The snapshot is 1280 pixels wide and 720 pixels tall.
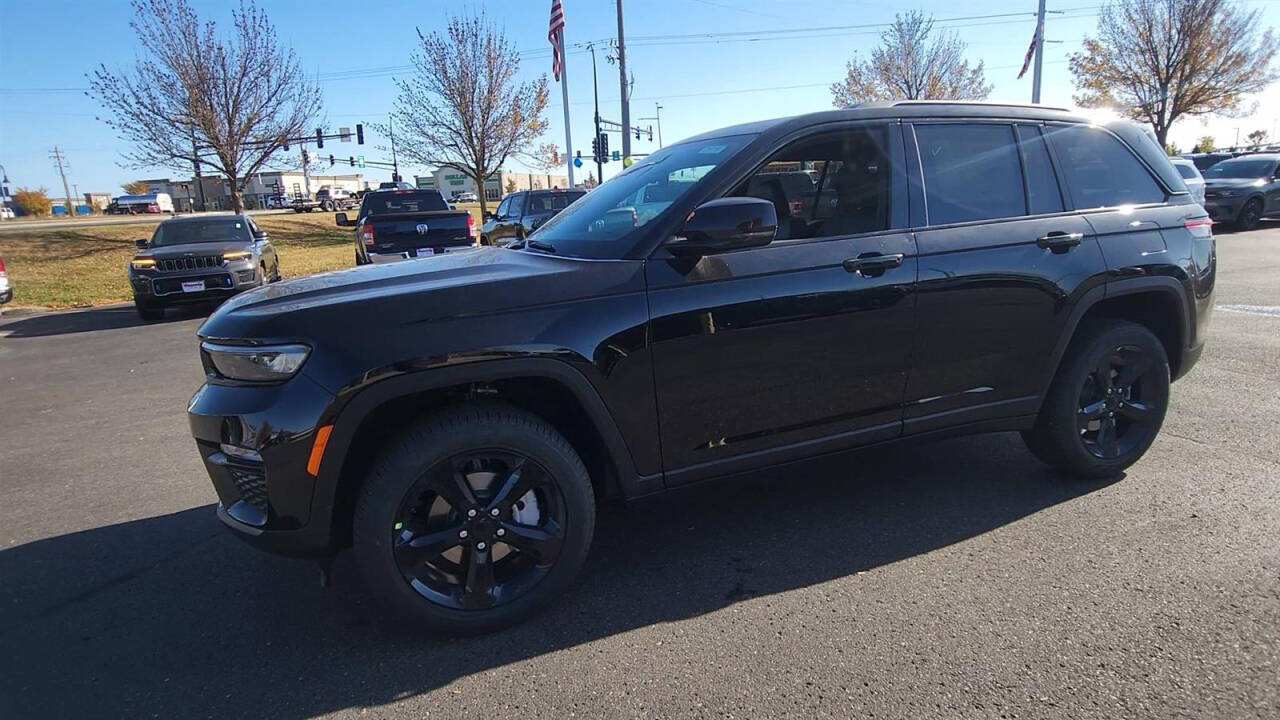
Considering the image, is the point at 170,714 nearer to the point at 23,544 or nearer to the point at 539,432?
the point at 539,432

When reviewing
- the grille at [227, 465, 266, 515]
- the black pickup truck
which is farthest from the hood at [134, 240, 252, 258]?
the grille at [227, 465, 266, 515]

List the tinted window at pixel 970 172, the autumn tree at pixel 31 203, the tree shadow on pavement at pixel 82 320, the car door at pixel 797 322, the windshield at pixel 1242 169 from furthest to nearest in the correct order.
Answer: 1. the autumn tree at pixel 31 203
2. the windshield at pixel 1242 169
3. the tree shadow on pavement at pixel 82 320
4. the tinted window at pixel 970 172
5. the car door at pixel 797 322

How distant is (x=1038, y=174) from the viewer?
366 centimetres

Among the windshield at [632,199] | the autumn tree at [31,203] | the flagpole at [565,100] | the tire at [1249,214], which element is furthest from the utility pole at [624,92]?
the autumn tree at [31,203]

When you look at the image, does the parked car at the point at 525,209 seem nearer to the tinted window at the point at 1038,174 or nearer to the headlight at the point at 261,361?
the tinted window at the point at 1038,174

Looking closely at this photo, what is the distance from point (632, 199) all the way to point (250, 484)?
2.03m

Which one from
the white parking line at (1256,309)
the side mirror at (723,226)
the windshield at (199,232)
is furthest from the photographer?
the windshield at (199,232)

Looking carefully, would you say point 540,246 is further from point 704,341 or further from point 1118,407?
point 1118,407

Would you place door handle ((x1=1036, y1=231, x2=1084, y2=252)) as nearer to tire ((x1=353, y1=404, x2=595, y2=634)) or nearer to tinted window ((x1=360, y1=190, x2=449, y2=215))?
tire ((x1=353, y1=404, x2=595, y2=634))

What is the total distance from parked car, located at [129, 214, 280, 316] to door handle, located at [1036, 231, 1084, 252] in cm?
1153

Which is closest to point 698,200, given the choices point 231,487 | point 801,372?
point 801,372

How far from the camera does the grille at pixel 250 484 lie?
8.32 ft

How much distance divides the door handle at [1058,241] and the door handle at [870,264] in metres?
0.89

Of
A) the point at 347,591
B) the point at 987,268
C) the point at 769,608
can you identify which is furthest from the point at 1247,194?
the point at 347,591
